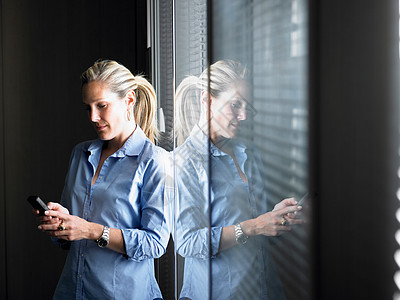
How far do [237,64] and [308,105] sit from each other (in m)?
0.14

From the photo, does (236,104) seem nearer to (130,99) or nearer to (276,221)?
(276,221)

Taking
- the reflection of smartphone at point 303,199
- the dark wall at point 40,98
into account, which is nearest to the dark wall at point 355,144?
the reflection of smartphone at point 303,199

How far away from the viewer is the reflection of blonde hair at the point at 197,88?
0.34 metres

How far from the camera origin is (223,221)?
378 mm

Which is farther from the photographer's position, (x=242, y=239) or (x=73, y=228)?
(x=73, y=228)

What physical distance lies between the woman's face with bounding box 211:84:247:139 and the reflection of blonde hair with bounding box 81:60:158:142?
20.4 inches

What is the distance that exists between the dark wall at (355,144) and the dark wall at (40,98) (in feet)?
2.97

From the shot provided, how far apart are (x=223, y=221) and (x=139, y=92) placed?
23.9 inches

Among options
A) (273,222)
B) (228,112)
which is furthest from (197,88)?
(273,222)

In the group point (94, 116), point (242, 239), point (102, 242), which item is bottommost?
point (102, 242)

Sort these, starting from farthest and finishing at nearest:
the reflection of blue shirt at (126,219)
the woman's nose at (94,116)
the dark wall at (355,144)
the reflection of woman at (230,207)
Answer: the woman's nose at (94,116) < the reflection of blue shirt at (126,219) < the reflection of woman at (230,207) < the dark wall at (355,144)

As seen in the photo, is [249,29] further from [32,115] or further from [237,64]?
[32,115]

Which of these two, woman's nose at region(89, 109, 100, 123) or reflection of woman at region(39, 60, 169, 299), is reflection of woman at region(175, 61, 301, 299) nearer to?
reflection of woman at region(39, 60, 169, 299)

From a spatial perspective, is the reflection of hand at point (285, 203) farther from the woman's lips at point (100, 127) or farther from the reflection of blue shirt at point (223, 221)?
the woman's lips at point (100, 127)
